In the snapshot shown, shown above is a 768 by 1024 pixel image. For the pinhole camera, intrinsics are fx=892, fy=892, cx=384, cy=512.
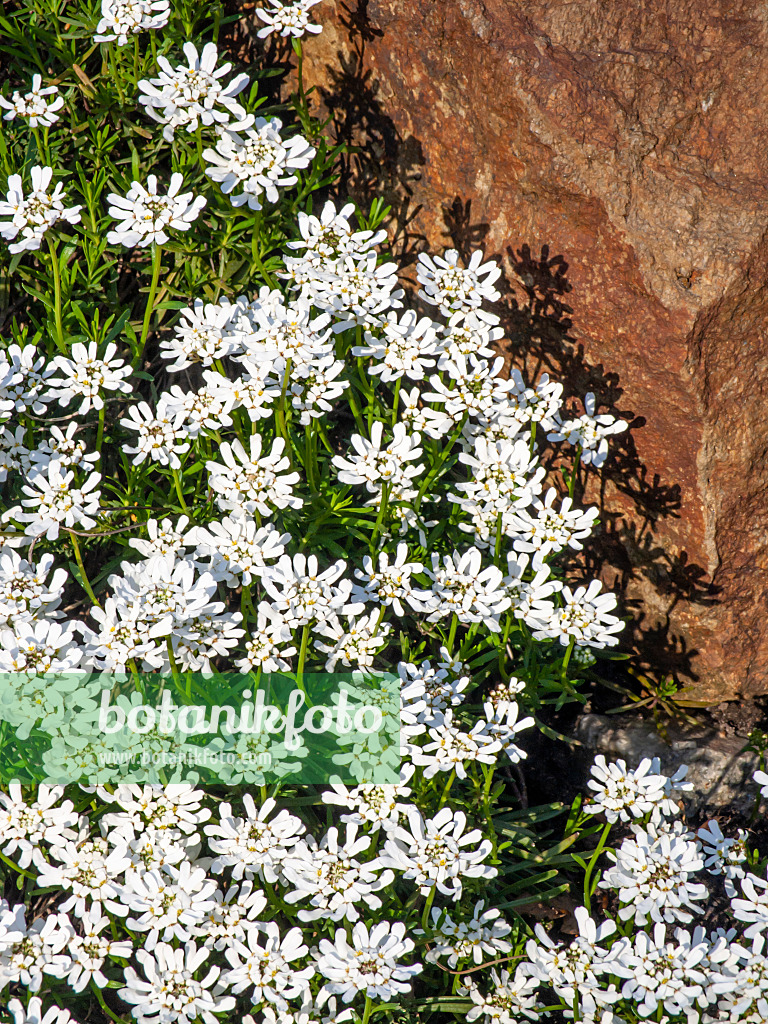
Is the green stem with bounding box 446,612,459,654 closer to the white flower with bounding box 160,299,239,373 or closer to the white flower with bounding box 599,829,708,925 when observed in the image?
the white flower with bounding box 599,829,708,925

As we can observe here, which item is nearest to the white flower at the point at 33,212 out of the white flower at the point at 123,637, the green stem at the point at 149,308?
the green stem at the point at 149,308

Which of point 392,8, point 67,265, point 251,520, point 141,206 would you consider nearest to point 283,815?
point 251,520

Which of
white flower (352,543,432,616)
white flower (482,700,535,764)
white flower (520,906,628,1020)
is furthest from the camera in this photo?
white flower (352,543,432,616)

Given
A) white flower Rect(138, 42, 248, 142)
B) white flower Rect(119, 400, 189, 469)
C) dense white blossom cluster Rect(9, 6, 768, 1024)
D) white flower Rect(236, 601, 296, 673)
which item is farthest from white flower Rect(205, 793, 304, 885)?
white flower Rect(138, 42, 248, 142)

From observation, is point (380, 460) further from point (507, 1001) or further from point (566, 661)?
point (507, 1001)

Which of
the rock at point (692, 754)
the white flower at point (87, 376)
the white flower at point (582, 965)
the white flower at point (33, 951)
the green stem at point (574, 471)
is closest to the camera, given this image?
the white flower at point (33, 951)

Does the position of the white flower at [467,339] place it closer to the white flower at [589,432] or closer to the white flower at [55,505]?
the white flower at [589,432]
